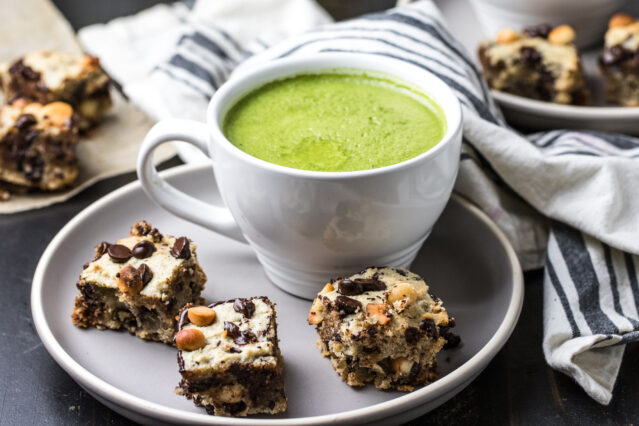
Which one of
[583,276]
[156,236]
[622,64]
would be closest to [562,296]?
[583,276]

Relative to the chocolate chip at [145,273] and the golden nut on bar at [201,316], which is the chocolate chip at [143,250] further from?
the golden nut on bar at [201,316]

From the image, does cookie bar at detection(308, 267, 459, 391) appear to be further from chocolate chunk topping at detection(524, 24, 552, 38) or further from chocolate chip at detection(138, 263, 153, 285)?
chocolate chunk topping at detection(524, 24, 552, 38)

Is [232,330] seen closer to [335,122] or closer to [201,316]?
[201,316]

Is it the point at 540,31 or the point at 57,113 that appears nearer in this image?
the point at 57,113

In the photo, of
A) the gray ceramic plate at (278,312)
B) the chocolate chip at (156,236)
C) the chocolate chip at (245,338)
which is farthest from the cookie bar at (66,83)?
the chocolate chip at (245,338)

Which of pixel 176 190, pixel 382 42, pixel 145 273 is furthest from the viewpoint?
pixel 382 42

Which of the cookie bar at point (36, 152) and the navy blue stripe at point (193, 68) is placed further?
the navy blue stripe at point (193, 68)

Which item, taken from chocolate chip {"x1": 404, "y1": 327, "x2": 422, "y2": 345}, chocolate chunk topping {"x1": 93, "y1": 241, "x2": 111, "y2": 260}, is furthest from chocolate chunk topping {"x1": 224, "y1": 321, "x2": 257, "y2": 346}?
chocolate chunk topping {"x1": 93, "y1": 241, "x2": 111, "y2": 260}
